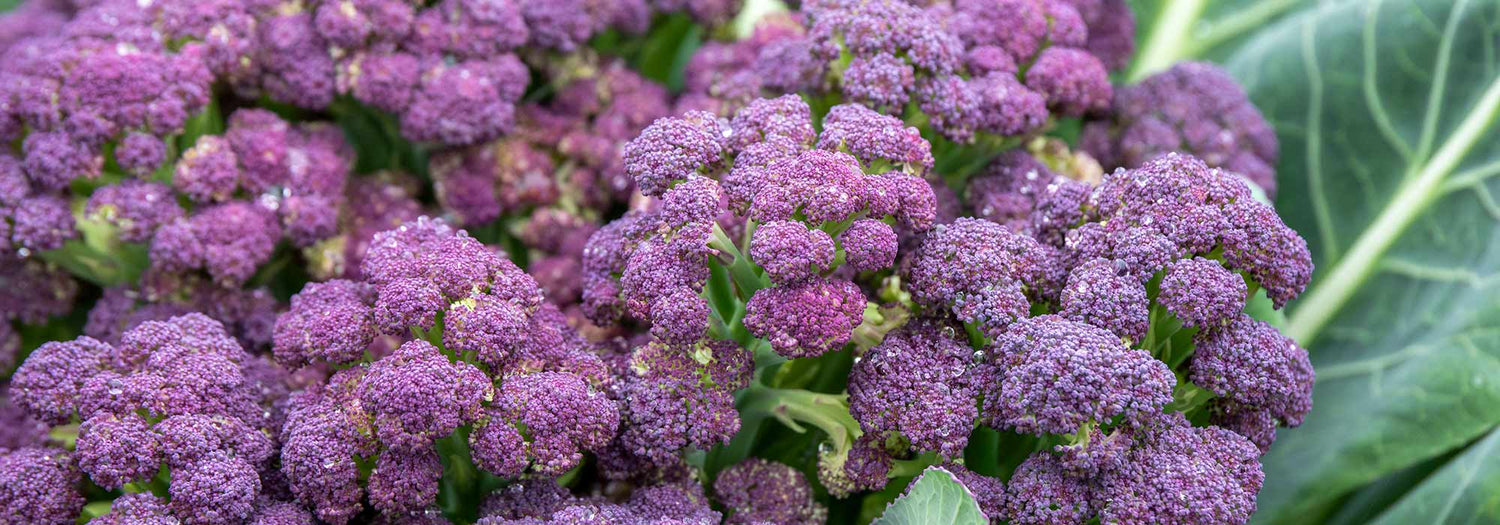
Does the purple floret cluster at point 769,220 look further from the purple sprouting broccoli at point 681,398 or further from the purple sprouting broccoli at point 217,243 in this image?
the purple sprouting broccoli at point 217,243

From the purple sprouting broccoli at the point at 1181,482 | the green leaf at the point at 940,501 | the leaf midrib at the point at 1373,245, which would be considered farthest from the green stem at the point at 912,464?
the leaf midrib at the point at 1373,245

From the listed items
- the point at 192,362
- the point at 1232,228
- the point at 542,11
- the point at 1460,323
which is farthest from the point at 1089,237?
the point at 192,362

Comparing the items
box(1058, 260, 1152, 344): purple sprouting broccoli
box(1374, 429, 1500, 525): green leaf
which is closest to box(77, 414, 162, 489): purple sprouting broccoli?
box(1058, 260, 1152, 344): purple sprouting broccoli

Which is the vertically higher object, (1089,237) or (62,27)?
(1089,237)

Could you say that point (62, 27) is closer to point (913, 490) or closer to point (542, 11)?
point (542, 11)

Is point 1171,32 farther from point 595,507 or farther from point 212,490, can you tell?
point 212,490

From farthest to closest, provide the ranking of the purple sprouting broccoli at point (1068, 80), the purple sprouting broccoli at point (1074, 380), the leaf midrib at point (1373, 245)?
the leaf midrib at point (1373, 245)
the purple sprouting broccoli at point (1068, 80)
the purple sprouting broccoli at point (1074, 380)

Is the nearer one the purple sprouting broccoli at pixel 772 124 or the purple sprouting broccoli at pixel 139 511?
the purple sprouting broccoli at pixel 139 511
